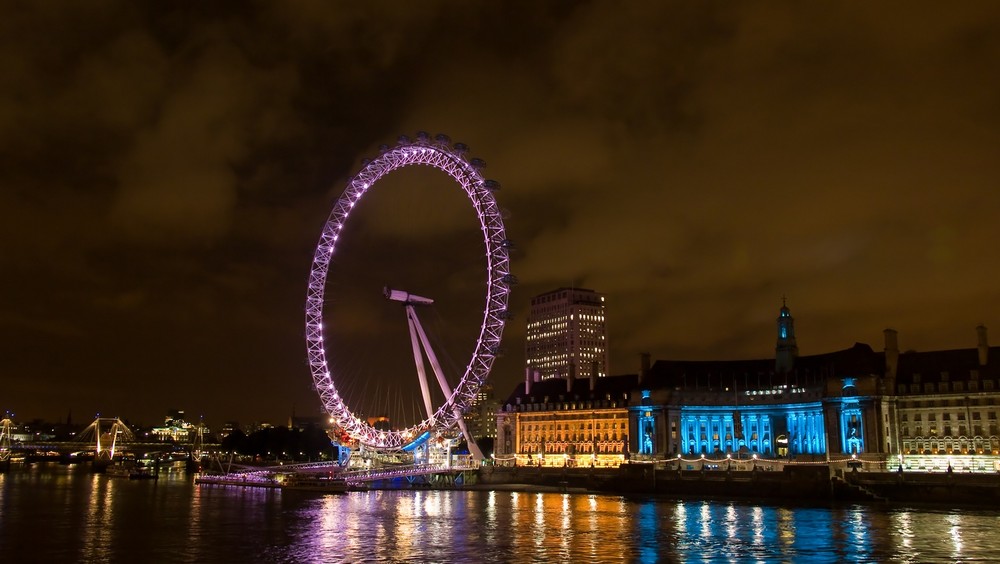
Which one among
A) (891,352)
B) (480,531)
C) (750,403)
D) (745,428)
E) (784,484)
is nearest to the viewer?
(480,531)

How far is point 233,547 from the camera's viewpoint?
156 ft

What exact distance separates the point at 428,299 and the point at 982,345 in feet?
209

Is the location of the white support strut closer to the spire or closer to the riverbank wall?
the riverbank wall

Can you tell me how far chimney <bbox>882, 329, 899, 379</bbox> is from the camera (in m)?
107

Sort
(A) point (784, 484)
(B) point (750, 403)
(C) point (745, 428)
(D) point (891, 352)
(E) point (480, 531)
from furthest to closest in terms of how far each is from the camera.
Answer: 1. (C) point (745, 428)
2. (B) point (750, 403)
3. (D) point (891, 352)
4. (A) point (784, 484)
5. (E) point (480, 531)

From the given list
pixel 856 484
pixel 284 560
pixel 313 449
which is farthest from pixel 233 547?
pixel 313 449

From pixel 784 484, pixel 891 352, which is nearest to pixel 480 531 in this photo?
pixel 784 484

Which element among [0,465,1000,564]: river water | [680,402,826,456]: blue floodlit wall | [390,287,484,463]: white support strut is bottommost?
[0,465,1000,564]: river water

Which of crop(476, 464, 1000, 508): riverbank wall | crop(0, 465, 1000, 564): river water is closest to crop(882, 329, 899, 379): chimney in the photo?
crop(476, 464, 1000, 508): riverbank wall

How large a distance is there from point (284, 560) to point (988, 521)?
48.4 m

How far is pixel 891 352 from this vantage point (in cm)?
10794

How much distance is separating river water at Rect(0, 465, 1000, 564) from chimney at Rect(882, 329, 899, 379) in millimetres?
36351

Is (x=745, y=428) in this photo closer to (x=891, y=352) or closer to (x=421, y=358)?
(x=891, y=352)

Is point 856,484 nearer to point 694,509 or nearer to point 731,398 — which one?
point 694,509
